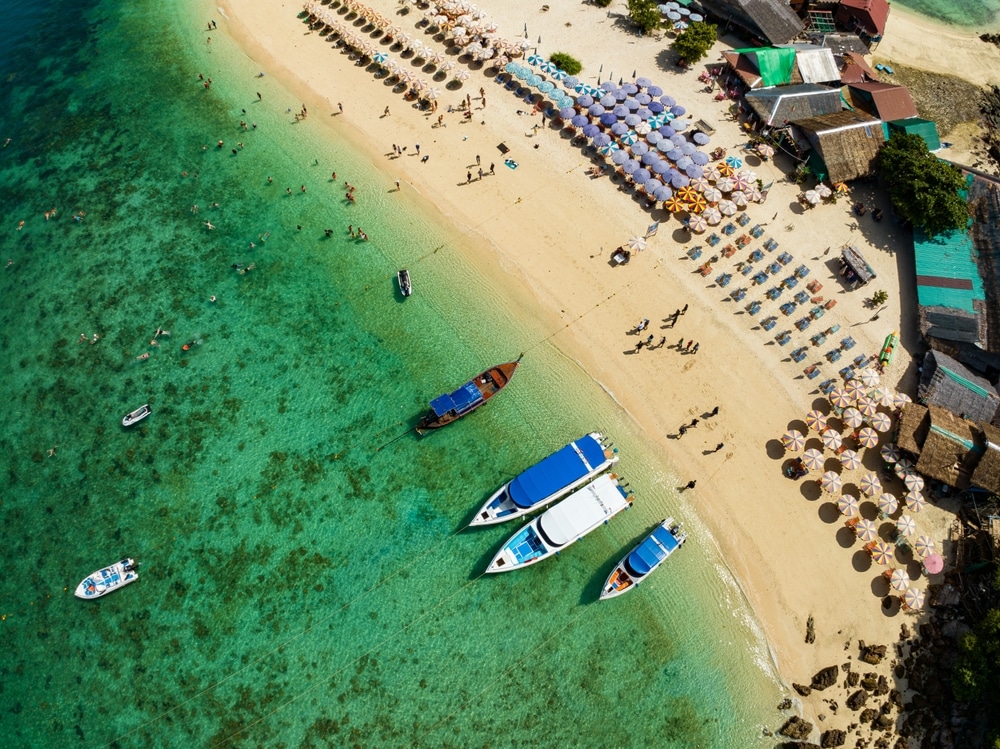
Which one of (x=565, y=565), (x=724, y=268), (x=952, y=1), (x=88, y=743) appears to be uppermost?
(x=952, y=1)

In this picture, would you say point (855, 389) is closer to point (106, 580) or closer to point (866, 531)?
point (866, 531)

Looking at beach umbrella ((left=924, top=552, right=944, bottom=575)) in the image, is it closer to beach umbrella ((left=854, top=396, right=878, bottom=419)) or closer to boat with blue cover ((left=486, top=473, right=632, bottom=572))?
beach umbrella ((left=854, top=396, right=878, bottom=419))

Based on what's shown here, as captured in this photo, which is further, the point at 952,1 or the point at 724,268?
the point at 952,1

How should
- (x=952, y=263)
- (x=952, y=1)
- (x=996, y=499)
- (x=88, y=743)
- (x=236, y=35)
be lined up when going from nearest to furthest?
(x=88, y=743) < (x=996, y=499) < (x=952, y=263) < (x=236, y=35) < (x=952, y=1)

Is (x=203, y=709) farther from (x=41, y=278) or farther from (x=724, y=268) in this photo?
(x=724, y=268)

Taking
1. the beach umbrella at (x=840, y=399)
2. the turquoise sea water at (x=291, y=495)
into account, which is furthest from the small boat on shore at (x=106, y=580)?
the beach umbrella at (x=840, y=399)

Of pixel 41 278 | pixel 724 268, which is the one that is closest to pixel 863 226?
pixel 724 268

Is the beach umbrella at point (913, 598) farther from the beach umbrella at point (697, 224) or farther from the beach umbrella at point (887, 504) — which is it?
the beach umbrella at point (697, 224)

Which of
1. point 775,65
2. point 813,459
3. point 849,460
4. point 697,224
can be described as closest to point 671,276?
point 697,224
